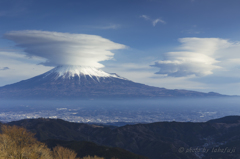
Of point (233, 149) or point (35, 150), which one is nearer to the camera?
point (35, 150)

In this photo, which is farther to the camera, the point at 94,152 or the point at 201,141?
the point at 201,141

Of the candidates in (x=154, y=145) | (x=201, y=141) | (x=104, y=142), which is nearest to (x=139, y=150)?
(x=154, y=145)

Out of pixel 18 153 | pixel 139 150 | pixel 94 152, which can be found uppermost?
pixel 18 153

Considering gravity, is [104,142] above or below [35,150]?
below

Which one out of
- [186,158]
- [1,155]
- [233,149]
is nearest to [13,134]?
[1,155]

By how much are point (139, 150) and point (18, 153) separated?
397 ft

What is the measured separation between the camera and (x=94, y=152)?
112 metres

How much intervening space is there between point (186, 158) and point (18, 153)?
104m

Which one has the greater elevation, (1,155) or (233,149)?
(1,155)

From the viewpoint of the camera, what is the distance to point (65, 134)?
623 feet

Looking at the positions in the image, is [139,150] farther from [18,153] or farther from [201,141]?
[18,153]

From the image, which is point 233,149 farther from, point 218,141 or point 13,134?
point 13,134

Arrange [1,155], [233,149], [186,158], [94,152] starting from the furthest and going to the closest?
[233,149]
[186,158]
[94,152]
[1,155]

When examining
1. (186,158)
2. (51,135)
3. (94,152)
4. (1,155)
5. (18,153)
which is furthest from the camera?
(51,135)
